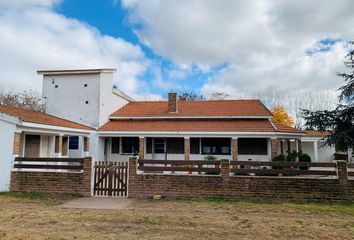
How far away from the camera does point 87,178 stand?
11.2 m

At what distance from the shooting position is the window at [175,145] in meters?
22.4

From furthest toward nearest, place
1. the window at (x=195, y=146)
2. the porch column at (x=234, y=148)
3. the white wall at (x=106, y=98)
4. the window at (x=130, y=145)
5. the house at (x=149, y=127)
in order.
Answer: the window at (x=130, y=145), the window at (x=195, y=146), the white wall at (x=106, y=98), the house at (x=149, y=127), the porch column at (x=234, y=148)

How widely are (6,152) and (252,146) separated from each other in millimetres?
15721

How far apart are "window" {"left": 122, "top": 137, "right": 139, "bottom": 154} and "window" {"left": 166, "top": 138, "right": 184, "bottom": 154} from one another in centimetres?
246

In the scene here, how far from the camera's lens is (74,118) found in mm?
21844

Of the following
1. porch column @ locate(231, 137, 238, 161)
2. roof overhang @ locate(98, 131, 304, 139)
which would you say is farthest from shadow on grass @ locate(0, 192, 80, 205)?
porch column @ locate(231, 137, 238, 161)

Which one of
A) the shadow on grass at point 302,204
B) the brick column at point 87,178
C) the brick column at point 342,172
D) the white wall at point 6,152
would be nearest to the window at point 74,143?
the white wall at point 6,152

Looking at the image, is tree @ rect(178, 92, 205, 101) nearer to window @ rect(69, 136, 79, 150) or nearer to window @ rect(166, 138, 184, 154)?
window @ rect(166, 138, 184, 154)

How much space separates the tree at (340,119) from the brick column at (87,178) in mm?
10742

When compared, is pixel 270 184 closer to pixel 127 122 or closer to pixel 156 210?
pixel 156 210

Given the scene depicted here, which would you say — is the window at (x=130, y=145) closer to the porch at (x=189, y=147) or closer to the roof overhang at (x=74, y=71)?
the porch at (x=189, y=147)

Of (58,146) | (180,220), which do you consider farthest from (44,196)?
(58,146)

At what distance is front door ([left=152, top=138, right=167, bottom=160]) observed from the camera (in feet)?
73.9

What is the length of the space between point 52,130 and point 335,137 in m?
14.6
